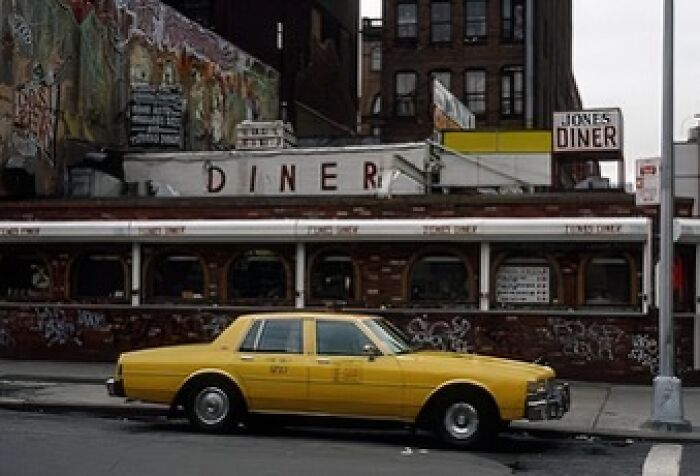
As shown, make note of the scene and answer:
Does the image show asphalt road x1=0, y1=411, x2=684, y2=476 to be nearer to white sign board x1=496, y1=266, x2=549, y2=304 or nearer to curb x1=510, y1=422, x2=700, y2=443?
curb x1=510, y1=422, x2=700, y2=443

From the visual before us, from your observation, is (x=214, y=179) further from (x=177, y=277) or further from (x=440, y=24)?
(x=440, y=24)

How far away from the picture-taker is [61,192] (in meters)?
25.6

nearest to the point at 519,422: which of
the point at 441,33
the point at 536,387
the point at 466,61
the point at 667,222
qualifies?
the point at 536,387

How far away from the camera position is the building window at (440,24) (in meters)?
57.2

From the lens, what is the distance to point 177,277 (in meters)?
21.7

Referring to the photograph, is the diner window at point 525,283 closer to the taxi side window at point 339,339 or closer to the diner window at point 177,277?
the diner window at point 177,277

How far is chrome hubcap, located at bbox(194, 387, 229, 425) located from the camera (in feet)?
42.6

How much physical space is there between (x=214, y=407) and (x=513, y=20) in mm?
46168

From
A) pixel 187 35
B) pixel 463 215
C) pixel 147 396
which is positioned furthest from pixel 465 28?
pixel 147 396

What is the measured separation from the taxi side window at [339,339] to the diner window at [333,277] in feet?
25.4

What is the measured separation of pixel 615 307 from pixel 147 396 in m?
9.44

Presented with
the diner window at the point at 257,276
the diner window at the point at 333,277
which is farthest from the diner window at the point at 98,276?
the diner window at the point at 333,277

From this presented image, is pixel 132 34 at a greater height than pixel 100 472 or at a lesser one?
greater

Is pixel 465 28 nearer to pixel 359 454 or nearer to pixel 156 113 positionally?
pixel 156 113
